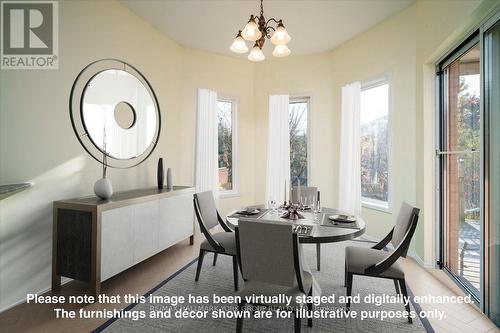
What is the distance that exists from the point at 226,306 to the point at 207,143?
2841mm

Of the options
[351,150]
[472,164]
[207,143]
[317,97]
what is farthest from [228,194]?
[472,164]

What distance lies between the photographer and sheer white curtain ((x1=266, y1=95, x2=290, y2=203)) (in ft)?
15.5

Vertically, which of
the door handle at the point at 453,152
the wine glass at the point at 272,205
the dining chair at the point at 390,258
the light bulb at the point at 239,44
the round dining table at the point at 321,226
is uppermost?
the light bulb at the point at 239,44

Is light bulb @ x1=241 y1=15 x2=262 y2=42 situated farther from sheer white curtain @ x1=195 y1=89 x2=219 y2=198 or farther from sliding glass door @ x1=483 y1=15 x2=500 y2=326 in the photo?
sheer white curtain @ x1=195 y1=89 x2=219 y2=198

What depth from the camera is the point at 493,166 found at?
78.0 inches

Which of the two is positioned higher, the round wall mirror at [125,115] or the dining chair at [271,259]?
the round wall mirror at [125,115]

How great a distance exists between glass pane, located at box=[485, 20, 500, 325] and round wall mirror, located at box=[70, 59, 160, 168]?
3584 mm

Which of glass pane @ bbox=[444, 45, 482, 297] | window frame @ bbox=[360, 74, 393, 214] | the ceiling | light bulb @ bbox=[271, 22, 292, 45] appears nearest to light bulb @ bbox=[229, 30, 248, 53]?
light bulb @ bbox=[271, 22, 292, 45]

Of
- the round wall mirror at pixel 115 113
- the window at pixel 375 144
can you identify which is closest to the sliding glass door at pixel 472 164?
the window at pixel 375 144

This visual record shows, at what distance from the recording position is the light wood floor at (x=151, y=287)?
6.27 feet

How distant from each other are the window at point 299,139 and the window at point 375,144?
38.8 inches

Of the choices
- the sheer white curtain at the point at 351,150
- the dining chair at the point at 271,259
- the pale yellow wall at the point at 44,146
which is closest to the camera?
the dining chair at the point at 271,259

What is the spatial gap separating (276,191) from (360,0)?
308 centimetres

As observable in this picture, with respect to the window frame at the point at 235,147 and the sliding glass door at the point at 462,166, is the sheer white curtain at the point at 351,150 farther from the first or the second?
the window frame at the point at 235,147
